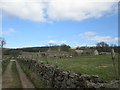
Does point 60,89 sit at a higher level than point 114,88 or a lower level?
lower

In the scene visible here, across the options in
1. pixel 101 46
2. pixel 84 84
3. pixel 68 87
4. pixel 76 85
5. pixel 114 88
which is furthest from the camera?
pixel 101 46

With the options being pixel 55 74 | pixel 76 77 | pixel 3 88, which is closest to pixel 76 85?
pixel 76 77

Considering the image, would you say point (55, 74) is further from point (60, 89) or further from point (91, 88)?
point (91, 88)

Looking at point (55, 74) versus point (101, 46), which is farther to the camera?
point (101, 46)

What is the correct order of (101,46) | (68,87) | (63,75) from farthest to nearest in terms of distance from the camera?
(101,46) → (63,75) → (68,87)

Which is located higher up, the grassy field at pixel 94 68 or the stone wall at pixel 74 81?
the stone wall at pixel 74 81

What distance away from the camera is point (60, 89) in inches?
256

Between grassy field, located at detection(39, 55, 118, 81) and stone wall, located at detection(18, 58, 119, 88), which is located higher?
stone wall, located at detection(18, 58, 119, 88)

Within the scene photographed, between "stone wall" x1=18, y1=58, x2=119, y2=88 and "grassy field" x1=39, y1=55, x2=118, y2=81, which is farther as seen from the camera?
"grassy field" x1=39, y1=55, x2=118, y2=81

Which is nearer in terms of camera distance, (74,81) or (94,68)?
(74,81)

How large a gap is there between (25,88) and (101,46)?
95.5 metres

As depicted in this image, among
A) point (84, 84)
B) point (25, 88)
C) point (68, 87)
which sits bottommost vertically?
point (25, 88)

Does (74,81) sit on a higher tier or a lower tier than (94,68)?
higher

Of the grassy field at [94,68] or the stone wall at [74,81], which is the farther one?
the grassy field at [94,68]
